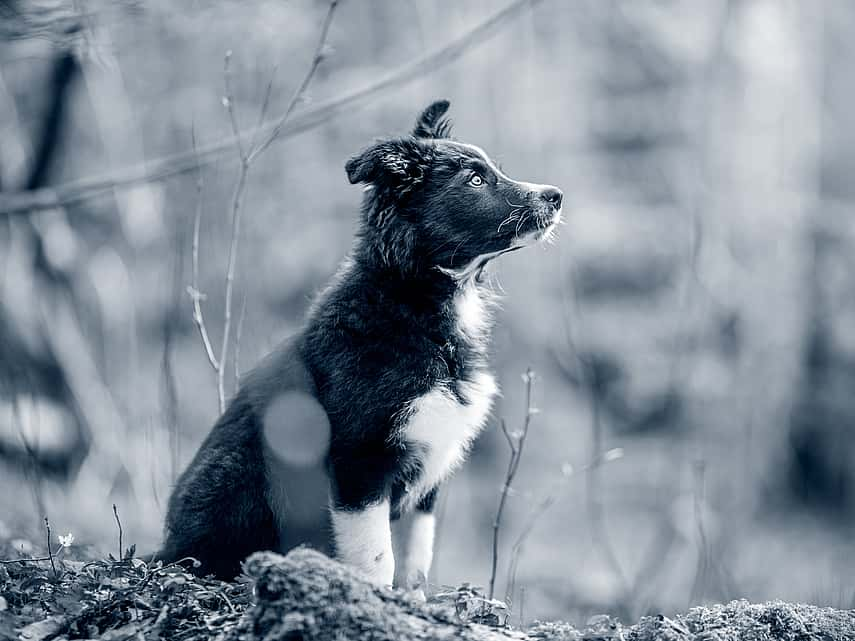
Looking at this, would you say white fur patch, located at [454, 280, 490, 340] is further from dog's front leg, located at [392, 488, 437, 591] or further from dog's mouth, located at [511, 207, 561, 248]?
dog's front leg, located at [392, 488, 437, 591]

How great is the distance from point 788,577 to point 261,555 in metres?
10.3

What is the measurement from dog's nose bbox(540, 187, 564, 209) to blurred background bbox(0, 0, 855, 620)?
625cm

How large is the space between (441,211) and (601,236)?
8924mm

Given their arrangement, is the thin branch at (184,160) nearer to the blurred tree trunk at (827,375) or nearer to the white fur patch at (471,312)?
the white fur patch at (471,312)

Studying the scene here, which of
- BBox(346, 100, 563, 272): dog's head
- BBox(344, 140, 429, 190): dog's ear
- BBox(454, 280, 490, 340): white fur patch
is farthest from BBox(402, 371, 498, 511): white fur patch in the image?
BBox(344, 140, 429, 190): dog's ear

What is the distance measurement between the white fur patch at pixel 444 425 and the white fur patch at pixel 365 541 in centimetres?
36

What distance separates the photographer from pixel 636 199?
43.8 ft

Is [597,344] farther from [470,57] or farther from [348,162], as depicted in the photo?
[348,162]

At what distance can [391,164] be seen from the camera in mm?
4184

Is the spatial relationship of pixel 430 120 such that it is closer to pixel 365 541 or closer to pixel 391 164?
pixel 391 164

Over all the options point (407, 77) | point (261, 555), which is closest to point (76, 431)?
point (407, 77)

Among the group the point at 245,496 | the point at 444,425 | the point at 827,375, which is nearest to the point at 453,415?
the point at 444,425

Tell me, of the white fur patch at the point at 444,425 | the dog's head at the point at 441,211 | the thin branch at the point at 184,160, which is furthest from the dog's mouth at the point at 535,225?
the thin branch at the point at 184,160

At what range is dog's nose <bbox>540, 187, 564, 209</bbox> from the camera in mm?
4266
